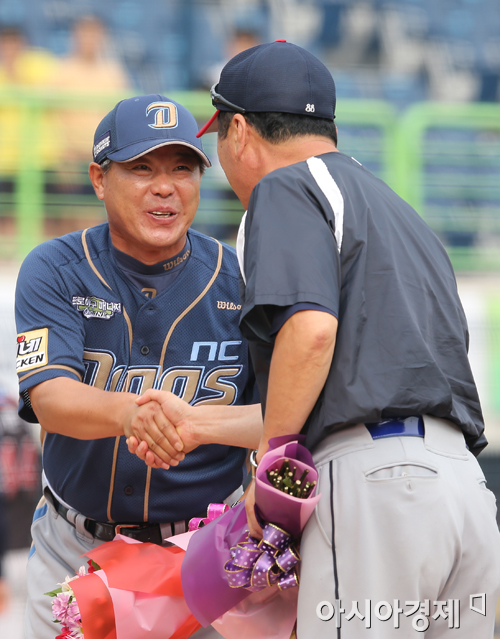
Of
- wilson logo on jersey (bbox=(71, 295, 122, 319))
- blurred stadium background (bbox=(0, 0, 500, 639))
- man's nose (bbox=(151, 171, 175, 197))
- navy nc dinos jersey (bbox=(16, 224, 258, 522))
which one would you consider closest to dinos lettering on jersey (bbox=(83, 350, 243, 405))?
navy nc dinos jersey (bbox=(16, 224, 258, 522))

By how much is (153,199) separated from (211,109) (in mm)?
4120

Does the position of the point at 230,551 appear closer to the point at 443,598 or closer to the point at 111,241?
the point at 443,598

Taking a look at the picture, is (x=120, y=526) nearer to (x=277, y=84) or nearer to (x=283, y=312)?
(x=283, y=312)

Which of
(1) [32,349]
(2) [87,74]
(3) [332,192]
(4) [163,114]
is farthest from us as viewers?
(2) [87,74]

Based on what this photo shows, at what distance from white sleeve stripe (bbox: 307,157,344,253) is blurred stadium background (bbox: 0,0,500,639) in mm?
3596

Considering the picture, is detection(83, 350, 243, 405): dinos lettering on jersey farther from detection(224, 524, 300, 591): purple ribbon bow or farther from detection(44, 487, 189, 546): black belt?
detection(224, 524, 300, 591): purple ribbon bow

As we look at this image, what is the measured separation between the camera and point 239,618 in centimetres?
194

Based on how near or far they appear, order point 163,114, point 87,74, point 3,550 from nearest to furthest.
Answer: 1. point 163,114
2. point 3,550
3. point 87,74

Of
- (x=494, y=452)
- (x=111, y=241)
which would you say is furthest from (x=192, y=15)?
(x=111, y=241)

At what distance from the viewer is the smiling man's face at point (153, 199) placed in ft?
7.92

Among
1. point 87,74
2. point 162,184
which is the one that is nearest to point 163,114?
point 162,184

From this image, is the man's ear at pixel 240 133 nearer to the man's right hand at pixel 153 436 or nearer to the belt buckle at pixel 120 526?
the man's right hand at pixel 153 436

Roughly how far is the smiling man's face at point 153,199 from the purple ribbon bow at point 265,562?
3.31ft

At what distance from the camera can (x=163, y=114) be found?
7.95 ft
